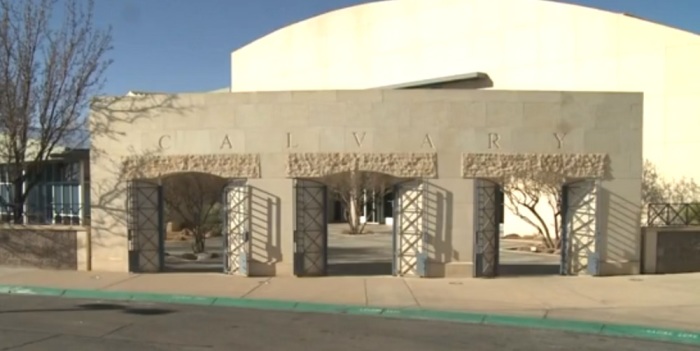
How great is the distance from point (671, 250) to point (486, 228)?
484cm

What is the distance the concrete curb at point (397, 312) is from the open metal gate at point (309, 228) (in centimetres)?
299

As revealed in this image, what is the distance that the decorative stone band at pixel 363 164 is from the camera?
15500 millimetres

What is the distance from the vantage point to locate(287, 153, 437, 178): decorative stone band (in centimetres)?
1550

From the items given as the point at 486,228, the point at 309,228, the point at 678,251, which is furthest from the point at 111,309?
the point at 678,251

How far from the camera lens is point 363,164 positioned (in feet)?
51.3

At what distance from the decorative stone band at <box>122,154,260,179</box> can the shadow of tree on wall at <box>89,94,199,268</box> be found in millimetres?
24

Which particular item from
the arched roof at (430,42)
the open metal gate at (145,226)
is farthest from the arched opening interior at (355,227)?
the arched roof at (430,42)

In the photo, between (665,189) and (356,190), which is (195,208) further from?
(665,189)

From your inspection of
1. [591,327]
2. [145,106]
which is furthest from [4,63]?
[591,327]

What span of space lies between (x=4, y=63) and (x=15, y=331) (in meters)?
11.5

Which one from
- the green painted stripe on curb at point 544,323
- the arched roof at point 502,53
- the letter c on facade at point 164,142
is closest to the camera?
the green painted stripe on curb at point 544,323

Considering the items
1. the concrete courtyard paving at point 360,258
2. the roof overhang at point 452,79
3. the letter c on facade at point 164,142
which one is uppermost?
the roof overhang at point 452,79

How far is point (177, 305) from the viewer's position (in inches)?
487

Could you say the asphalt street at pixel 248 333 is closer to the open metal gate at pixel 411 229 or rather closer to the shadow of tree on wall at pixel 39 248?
the open metal gate at pixel 411 229
